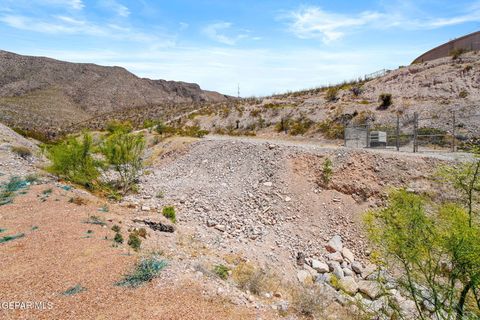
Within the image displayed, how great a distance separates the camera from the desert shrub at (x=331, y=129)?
23806 millimetres

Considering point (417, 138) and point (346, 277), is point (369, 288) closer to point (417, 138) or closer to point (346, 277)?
point (346, 277)

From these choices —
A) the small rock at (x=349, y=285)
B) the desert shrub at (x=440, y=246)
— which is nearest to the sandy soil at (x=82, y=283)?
the desert shrub at (x=440, y=246)

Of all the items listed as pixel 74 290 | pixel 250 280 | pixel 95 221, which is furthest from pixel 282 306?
pixel 95 221

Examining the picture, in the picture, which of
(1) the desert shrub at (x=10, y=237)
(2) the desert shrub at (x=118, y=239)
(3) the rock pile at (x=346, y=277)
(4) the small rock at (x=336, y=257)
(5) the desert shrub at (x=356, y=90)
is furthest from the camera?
(5) the desert shrub at (x=356, y=90)

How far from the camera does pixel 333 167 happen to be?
47.0 ft

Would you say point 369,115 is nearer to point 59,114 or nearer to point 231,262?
point 231,262

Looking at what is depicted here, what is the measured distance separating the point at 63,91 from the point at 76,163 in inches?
2526

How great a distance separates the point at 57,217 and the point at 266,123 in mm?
23987

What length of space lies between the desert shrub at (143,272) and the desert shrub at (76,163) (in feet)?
31.2

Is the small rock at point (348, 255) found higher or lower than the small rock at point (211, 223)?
lower

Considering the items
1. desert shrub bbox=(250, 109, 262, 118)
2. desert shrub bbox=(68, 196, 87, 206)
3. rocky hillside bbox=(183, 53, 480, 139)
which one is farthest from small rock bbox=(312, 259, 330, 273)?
desert shrub bbox=(250, 109, 262, 118)

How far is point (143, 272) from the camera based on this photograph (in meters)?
6.52

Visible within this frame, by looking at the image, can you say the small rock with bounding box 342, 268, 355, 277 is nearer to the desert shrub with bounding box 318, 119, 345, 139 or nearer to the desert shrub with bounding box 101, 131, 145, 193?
the desert shrub with bounding box 101, 131, 145, 193

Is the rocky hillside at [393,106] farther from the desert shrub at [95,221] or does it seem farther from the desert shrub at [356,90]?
the desert shrub at [95,221]
